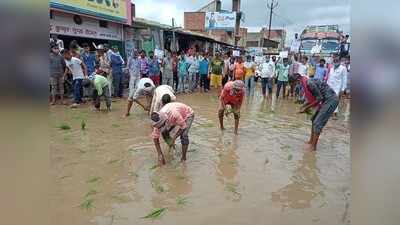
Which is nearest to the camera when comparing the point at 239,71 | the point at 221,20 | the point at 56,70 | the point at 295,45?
the point at 56,70

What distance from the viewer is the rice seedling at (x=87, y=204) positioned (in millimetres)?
4337

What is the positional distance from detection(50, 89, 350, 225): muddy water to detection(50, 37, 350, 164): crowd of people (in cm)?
48

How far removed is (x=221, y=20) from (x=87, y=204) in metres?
28.8

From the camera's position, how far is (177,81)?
1578 cm

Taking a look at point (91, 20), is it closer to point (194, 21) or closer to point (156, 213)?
point (156, 213)

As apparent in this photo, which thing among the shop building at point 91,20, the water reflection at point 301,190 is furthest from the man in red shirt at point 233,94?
the shop building at point 91,20

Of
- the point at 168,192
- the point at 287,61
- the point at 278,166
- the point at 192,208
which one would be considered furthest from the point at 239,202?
the point at 287,61

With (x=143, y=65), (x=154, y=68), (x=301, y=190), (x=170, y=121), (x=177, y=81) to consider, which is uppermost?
(x=143, y=65)

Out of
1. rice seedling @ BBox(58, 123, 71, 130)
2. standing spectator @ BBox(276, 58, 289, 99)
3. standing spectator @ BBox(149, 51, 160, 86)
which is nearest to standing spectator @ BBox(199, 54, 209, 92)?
standing spectator @ BBox(276, 58, 289, 99)

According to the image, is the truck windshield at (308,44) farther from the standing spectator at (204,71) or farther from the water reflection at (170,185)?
the water reflection at (170,185)

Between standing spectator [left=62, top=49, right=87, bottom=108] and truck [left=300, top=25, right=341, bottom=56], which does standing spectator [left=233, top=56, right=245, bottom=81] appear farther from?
truck [left=300, top=25, right=341, bottom=56]

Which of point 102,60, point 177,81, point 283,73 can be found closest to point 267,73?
point 283,73

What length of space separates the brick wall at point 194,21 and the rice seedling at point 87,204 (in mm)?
32134
